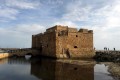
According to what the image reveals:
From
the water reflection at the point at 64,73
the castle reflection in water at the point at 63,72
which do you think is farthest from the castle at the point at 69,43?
the water reflection at the point at 64,73

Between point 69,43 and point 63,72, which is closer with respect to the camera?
point 63,72

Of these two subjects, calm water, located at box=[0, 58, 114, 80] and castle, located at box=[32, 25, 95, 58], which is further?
castle, located at box=[32, 25, 95, 58]

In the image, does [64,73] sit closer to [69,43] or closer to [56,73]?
[56,73]

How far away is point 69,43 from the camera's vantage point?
3378 cm

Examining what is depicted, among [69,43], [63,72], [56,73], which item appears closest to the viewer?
[56,73]

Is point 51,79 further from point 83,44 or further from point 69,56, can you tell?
point 83,44

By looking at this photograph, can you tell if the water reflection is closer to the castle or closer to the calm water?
the calm water

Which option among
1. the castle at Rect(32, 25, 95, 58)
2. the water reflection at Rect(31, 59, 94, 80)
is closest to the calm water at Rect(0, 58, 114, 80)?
the water reflection at Rect(31, 59, 94, 80)

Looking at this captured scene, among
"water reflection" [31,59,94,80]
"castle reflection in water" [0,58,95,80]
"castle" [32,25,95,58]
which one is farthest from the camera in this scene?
"castle" [32,25,95,58]

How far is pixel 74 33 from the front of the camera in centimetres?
3438

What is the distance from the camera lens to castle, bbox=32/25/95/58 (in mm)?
32906

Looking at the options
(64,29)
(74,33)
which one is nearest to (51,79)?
(74,33)

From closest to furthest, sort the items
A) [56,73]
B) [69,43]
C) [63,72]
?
[56,73]
[63,72]
[69,43]

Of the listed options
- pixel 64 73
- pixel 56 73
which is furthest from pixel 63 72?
pixel 56 73
